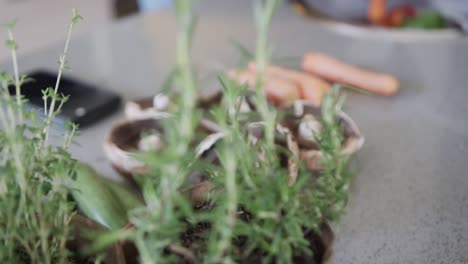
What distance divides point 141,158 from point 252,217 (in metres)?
0.15

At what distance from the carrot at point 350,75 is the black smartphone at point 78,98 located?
1.48ft

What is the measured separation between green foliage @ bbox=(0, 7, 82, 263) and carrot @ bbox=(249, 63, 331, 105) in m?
0.65

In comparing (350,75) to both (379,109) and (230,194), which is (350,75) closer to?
(379,109)

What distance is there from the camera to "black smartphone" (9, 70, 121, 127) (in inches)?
40.2

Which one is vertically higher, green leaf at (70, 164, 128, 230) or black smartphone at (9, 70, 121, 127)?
green leaf at (70, 164, 128, 230)

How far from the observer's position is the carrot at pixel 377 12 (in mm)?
1838

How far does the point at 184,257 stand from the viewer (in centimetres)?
47

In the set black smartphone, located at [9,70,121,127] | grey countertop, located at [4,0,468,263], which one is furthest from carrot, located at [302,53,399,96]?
black smartphone, located at [9,70,121,127]

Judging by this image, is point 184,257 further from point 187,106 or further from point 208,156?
point 208,156

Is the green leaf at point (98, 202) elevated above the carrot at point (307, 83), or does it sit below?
above

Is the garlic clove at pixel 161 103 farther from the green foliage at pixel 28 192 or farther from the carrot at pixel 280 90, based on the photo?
the green foliage at pixel 28 192

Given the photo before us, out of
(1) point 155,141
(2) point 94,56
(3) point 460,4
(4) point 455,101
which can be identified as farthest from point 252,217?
(3) point 460,4

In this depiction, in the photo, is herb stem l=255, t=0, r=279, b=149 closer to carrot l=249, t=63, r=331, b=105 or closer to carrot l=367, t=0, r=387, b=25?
carrot l=249, t=63, r=331, b=105

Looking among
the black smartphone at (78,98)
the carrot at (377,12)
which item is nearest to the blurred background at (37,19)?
the carrot at (377,12)
